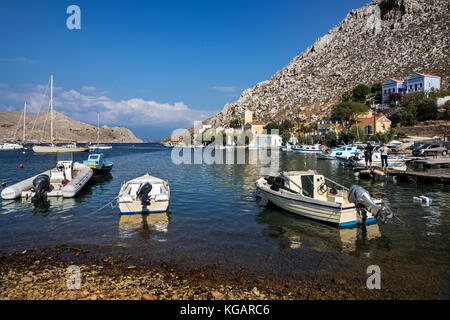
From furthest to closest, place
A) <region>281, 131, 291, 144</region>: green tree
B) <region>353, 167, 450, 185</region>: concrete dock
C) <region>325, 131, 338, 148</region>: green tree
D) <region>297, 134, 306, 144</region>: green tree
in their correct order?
<region>281, 131, 291, 144</region>: green tree → <region>297, 134, 306, 144</region>: green tree → <region>325, 131, 338, 148</region>: green tree → <region>353, 167, 450, 185</region>: concrete dock

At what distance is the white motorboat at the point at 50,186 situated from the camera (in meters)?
20.3

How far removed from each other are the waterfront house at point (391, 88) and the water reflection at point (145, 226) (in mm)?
109911

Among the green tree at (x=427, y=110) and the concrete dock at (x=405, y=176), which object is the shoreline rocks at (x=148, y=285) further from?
the green tree at (x=427, y=110)

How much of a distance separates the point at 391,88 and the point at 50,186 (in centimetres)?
11568

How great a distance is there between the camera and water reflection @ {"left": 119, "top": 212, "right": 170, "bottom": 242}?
13.0 metres

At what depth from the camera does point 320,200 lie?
46.0 feet

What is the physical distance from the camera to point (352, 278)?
8766 millimetres

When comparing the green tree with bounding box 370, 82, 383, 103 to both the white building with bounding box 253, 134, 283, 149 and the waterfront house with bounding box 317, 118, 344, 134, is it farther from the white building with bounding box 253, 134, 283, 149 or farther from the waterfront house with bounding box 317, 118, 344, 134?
the white building with bounding box 253, 134, 283, 149

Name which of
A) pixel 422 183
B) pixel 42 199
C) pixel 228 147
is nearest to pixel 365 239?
pixel 422 183

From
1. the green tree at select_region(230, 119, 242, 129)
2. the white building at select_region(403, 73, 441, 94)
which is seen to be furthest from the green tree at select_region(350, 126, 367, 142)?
the green tree at select_region(230, 119, 242, 129)

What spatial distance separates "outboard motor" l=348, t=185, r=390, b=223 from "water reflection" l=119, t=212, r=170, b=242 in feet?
32.8

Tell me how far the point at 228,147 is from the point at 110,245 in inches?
4440

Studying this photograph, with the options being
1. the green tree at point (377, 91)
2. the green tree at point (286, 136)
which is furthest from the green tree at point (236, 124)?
the green tree at point (377, 91)
